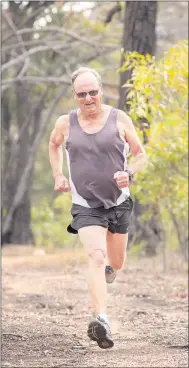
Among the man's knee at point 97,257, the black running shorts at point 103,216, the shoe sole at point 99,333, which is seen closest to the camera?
the shoe sole at point 99,333

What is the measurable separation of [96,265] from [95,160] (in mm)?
713

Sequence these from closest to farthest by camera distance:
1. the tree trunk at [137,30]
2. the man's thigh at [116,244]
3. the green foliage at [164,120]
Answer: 1. the man's thigh at [116,244]
2. the green foliage at [164,120]
3. the tree trunk at [137,30]

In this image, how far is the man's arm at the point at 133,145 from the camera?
690 cm

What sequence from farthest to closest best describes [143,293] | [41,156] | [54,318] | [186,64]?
[41,156] < [143,293] < [186,64] < [54,318]

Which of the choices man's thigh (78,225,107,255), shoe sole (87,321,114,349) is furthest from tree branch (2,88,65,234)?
shoe sole (87,321,114,349)

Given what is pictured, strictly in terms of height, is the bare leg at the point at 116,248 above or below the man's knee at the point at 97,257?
below

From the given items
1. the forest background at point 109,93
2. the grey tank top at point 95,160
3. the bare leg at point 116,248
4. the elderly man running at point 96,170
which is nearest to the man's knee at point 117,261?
the bare leg at point 116,248

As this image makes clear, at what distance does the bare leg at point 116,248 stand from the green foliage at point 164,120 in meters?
3.61

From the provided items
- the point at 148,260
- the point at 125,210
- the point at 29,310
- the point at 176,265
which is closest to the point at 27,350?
the point at 125,210

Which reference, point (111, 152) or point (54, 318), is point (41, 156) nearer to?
point (54, 318)

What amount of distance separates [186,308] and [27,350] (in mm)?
3955

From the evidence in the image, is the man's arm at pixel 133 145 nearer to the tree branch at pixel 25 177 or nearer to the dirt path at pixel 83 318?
the dirt path at pixel 83 318

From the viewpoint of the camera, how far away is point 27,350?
779cm

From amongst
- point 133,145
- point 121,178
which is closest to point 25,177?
point 133,145
